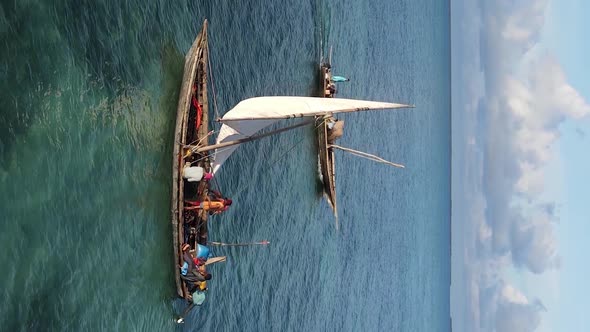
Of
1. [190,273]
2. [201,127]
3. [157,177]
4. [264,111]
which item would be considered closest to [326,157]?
[264,111]

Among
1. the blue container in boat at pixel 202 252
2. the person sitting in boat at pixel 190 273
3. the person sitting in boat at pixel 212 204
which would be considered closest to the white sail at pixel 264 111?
the person sitting in boat at pixel 212 204

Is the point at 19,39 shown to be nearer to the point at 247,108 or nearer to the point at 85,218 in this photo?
the point at 85,218

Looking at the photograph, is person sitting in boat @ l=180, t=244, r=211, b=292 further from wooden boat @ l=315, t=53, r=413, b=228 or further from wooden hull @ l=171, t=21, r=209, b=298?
wooden boat @ l=315, t=53, r=413, b=228

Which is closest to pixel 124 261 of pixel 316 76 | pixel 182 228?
pixel 182 228

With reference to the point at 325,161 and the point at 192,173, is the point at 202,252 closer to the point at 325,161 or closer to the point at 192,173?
the point at 192,173

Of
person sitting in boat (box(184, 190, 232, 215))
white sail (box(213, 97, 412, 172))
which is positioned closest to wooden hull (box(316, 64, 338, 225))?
white sail (box(213, 97, 412, 172))
